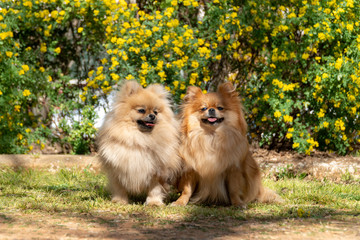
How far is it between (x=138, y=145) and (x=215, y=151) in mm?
702

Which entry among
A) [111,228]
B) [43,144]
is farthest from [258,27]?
[111,228]

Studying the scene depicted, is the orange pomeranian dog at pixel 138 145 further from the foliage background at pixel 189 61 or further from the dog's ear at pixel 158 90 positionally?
the foliage background at pixel 189 61

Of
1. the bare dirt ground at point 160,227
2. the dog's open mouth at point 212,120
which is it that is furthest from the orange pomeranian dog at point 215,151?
the bare dirt ground at point 160,227

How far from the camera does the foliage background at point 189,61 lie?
6383 mm

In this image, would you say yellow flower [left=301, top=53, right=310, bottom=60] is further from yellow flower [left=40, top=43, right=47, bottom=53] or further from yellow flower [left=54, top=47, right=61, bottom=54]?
yellow flower [left=40, top=43, right=47, bottom=53]

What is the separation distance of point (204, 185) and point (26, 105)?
344cm

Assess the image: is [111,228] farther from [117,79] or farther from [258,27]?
[258,27]

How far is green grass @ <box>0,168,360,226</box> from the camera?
4285 millimetres

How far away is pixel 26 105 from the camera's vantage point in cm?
716

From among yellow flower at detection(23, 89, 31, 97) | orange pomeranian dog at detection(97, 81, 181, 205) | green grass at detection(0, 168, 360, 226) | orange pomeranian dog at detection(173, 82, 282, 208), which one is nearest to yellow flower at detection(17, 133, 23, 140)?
yellow flower at detection(23, 89, 31, 97)

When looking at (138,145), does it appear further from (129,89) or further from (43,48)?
(43,48)

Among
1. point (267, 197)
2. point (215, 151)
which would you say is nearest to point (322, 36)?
point (267, 197)

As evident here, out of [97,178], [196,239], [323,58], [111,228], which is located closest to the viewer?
[196,239]

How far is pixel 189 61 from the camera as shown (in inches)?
251
